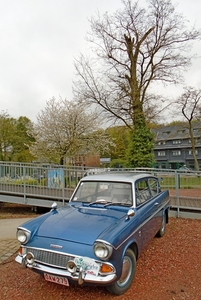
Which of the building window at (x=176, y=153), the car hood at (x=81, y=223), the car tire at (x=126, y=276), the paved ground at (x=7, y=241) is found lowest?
the paved ground at (x=7, y=241)

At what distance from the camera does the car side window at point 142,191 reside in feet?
13.9

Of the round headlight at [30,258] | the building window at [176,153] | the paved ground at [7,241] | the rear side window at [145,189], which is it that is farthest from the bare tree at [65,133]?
the building window at [176,153]

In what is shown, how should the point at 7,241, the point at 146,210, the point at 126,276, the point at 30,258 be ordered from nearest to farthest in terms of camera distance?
the point at 30,258 → the point at 126,276 → the point at 146,210 → the point at 7,241

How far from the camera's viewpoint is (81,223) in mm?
3344

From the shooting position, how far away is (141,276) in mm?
3684

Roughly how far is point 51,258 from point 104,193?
1569 mm

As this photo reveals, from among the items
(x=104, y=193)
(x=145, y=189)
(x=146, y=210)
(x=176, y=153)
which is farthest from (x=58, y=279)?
(x=176, y=153)

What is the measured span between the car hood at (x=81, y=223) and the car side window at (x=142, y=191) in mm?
580

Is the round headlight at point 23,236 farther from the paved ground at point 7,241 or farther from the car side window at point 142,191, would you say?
the car side window at point 142,191

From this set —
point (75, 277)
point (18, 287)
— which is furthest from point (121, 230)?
point (18, 287)

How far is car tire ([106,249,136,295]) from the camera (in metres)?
3.10

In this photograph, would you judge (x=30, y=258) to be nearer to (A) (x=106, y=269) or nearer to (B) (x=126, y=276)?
(A) (x=106, y=269)

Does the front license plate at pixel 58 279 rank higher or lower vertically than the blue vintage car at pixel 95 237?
lower

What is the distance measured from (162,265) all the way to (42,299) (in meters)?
2.10
